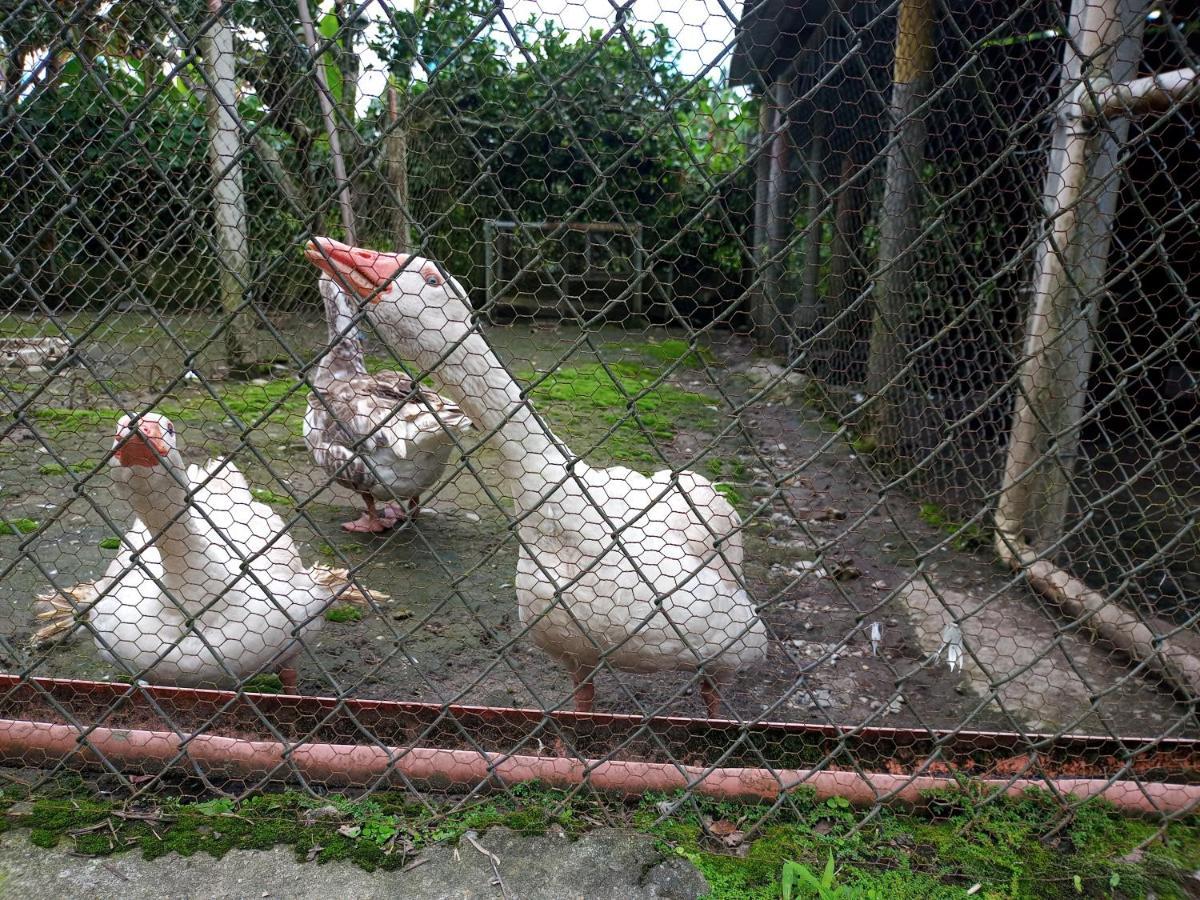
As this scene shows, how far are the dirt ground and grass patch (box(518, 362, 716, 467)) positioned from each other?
3cm

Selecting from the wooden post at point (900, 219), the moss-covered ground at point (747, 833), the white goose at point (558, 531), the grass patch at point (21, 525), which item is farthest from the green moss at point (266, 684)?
the wooden post at point (900, 219)

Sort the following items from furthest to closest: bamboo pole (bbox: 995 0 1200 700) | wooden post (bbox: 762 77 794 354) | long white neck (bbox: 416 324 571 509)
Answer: bamboo pole (bbox: 995 0 1200 700)
long white neck (bbox: 416 324 571 509)
wooden post (bbox: 762 77 794 354)

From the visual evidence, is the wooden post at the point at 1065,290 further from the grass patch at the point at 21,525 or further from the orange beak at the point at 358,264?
the grass patch at the point at 21,525

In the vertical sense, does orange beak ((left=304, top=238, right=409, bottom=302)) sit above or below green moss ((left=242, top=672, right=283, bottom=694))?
above

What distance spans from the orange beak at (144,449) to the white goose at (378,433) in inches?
47.1

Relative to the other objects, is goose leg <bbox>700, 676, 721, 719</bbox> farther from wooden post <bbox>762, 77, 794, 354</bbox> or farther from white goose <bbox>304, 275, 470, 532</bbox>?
white goose <bbox>304, 275, 470, 532</bbox>

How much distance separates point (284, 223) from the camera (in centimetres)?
327

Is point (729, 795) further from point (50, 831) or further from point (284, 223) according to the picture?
point (284, 223)

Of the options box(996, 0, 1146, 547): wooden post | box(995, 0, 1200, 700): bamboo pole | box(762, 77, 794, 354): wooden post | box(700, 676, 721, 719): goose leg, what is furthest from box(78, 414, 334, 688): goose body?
box(996, 0, 1146, 547): wooden post

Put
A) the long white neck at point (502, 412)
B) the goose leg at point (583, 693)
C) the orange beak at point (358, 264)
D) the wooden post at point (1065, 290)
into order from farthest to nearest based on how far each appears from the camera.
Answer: the wooden post at point (1065, 290) < the goose leg at point (583, 693) < the long white neck at point (502, 412) < the orange beak at point (358, 264)

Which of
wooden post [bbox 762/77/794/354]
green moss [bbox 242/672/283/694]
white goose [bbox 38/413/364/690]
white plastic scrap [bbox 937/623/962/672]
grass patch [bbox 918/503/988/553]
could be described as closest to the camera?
wooden post [bbox 762/77/794/354]

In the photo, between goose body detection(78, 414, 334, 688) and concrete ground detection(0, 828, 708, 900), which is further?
goose body detection(78, 414, 334, 688)

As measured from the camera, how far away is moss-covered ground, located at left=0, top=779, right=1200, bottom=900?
5.24 ft

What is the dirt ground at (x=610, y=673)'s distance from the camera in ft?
5.92
